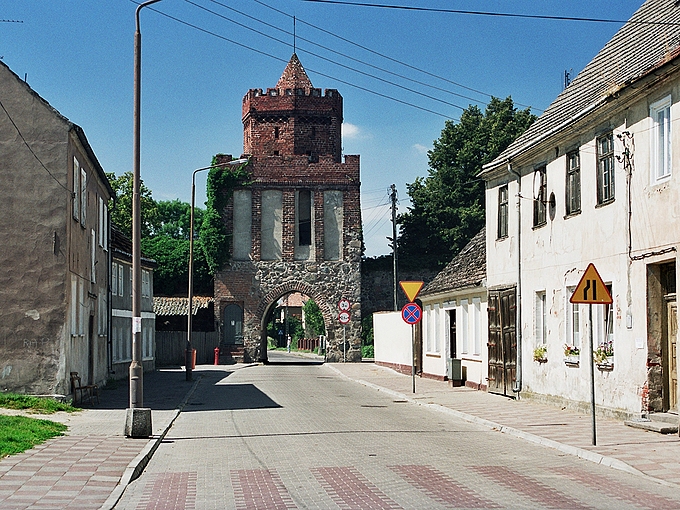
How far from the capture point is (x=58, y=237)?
854 inches

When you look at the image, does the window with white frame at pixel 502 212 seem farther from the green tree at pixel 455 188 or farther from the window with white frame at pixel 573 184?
the green tree at pixel 455 188

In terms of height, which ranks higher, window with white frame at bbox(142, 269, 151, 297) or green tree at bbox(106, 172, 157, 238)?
green tree at bbox(106, 172, 157, 238)

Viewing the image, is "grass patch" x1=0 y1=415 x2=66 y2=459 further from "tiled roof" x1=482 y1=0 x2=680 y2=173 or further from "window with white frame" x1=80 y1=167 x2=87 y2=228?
"tiled roof" x1=482 y1=0 x2=680 y2=173

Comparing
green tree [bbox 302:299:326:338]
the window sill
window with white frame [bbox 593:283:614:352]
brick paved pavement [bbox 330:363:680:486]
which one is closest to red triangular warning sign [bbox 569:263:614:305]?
brick paved pavement [bbox 330:363:680:486]

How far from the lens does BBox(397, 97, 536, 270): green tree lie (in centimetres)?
6438

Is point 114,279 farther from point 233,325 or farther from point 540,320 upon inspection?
point 233,325

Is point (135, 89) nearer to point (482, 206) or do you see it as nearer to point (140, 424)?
point (140, 424)

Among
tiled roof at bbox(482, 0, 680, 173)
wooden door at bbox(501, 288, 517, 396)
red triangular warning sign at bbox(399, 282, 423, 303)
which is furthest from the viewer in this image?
red triangular warning sign at bbox(399, 282, 423, 303)

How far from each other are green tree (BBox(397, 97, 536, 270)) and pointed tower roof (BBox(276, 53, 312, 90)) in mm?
11641

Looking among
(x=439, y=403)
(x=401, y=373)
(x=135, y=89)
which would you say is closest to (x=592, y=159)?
(x=439, y=403)

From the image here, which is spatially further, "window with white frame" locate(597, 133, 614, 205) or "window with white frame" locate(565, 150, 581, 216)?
"window with white frame" locate(565, 150, 581, 216)

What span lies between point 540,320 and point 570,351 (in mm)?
2468

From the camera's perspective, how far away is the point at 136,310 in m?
17.1

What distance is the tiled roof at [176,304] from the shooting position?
2121 inches
